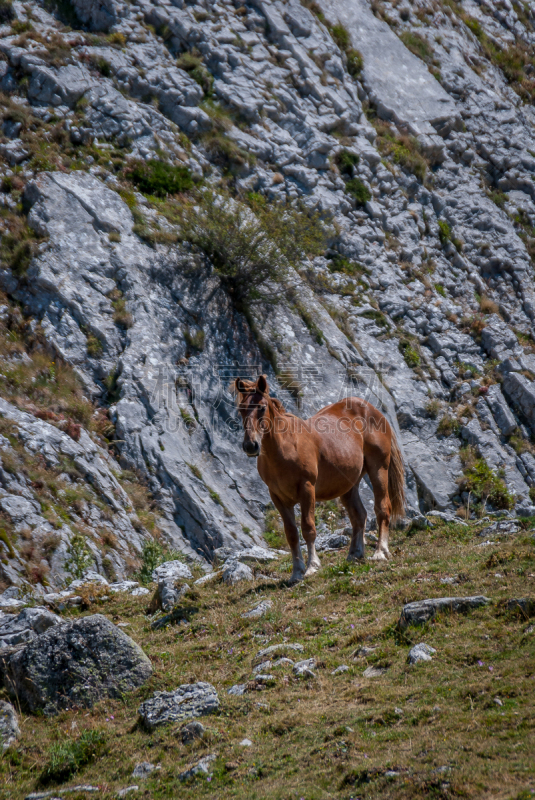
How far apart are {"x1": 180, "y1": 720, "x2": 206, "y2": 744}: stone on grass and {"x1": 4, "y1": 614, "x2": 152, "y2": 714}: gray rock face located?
130cm

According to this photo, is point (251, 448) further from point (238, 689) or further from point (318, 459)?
point (238, 689)

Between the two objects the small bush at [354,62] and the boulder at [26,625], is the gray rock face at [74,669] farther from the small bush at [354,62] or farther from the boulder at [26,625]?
the small bush at [354,62]

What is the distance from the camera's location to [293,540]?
950 cm

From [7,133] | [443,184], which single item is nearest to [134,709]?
[7,133]

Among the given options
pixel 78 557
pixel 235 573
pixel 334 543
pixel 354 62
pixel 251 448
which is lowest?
pixel 78 557

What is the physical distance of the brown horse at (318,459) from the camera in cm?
916

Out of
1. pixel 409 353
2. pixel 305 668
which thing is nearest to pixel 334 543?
pixel 305 668

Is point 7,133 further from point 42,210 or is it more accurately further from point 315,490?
point 315,490

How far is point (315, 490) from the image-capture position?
10.3 m

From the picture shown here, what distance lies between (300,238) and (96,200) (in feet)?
21.1

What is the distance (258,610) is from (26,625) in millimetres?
2902

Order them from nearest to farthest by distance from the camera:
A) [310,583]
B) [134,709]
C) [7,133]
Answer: [134,709] → [310,583] → [7,133]

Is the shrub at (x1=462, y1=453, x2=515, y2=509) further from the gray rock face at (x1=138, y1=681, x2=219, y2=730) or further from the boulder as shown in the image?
the gray rock face at (x1=138, y1=681, x2=219, y2=730)

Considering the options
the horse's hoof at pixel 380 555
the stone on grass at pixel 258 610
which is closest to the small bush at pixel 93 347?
the horse's hoof at pixel 380 555
